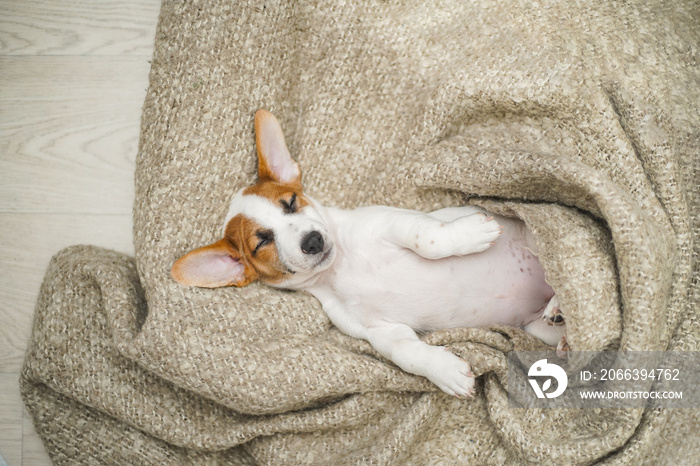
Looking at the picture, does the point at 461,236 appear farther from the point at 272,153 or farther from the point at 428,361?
the point at 272,153

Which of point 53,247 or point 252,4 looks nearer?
point 252,4

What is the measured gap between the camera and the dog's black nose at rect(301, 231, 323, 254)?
1903 millimetres

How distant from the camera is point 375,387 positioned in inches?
79.9

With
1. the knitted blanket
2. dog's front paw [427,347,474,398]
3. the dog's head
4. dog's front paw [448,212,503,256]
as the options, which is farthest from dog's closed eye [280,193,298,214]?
dog's front paw [427,347,474,398]

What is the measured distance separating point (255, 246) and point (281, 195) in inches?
7.5

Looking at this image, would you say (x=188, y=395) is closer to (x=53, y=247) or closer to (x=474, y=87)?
(x=53, y=247)

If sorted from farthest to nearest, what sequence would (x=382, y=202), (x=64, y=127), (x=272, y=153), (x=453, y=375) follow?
(x=64, y=127)
(x=382, y=202)
(x=272, y=153)
(x=453, y=375)

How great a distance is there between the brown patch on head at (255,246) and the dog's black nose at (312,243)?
119 mm

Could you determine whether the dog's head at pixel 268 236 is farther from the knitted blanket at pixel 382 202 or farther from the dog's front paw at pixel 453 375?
the dog's front paw at pixel 453 375

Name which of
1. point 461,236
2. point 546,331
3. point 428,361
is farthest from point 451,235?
point 546,331

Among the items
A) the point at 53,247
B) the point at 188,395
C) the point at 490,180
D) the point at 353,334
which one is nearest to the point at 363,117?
the point at 490,180

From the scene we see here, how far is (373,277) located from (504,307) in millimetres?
466

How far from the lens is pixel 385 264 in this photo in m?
2.10

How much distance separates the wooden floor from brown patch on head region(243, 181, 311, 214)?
2.43 ft
